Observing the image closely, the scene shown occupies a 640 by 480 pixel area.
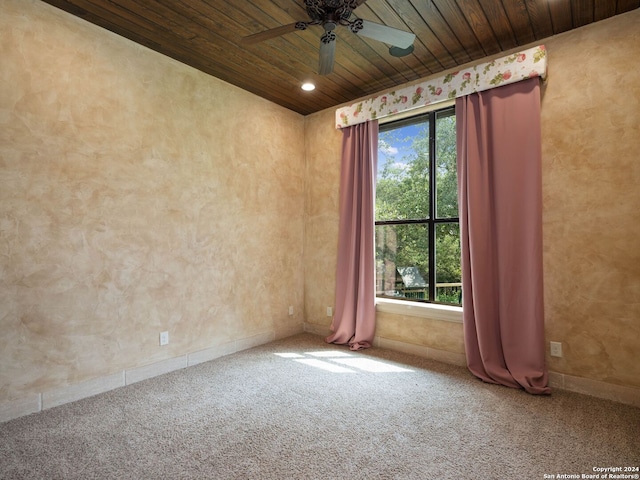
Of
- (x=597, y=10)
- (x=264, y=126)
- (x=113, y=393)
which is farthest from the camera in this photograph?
(x=264, y=126)

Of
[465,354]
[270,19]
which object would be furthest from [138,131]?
[465,354]

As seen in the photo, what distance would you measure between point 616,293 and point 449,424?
5.03 ft

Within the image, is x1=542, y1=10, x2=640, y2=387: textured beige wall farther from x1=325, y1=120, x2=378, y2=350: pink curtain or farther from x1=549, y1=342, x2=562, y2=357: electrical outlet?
x1=325, y1=120, x2=378, y2=350: pink curtain

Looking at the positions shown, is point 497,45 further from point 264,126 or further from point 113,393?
point 113,393

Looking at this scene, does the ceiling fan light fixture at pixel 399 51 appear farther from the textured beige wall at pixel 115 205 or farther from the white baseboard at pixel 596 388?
the white baseboard at pixel 596 388

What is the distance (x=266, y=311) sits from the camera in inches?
152

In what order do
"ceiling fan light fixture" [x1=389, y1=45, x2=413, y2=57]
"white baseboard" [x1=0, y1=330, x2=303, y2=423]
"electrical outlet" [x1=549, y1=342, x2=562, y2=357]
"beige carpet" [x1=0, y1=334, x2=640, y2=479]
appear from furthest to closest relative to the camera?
"ceiling fan light fixture" [x1=389, y1=45, x2=413, y2=57] → "electrical outlet" [x1=549, y1=342, x2=562, y2=357] → "white baseboard" [x1=0, y1=330, x2=303, y2=423] → "beige carpet" [x1=0, y1=334, x2=640, y2=479]

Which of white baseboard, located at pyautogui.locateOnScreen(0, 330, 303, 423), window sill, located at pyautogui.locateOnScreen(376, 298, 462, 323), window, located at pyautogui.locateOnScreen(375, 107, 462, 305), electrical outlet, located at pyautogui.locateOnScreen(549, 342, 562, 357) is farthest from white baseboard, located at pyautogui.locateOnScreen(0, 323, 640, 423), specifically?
window, located at pyautogui.locateOnScreen(375, 107, 462, 305)

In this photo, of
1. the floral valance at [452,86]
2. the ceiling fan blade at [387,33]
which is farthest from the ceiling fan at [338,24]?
the floral valance at [452,86]

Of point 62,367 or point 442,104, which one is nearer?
point 62,367

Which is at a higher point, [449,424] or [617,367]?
[617,367]

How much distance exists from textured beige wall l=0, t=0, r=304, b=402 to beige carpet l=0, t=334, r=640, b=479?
1.45ft

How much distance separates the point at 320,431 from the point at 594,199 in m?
2.52

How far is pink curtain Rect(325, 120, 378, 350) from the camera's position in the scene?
363cm
